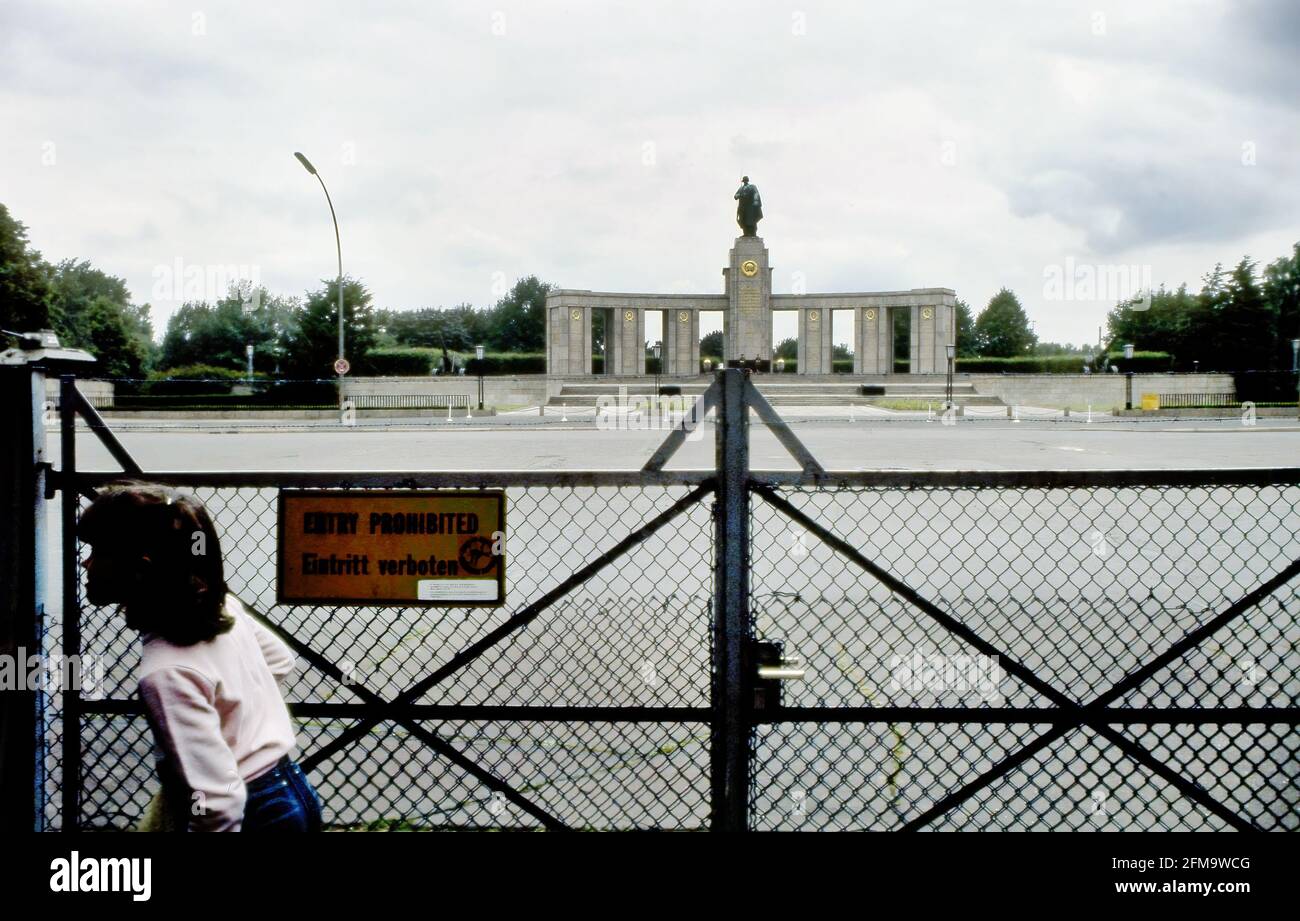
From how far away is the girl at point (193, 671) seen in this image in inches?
77.1

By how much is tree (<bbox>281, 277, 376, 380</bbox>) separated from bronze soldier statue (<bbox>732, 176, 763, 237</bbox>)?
71.4 feet

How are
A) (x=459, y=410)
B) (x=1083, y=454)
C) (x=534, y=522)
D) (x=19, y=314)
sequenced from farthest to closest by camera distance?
(x=19, y=314) < (x=459, y=410) < (x=1083, y=454) < (x=534, y=522)

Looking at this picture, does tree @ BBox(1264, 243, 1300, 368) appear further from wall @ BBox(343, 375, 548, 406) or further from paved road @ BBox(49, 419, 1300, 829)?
paved road @ BBox(49, 419, 1300, 829)

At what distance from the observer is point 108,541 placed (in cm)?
212

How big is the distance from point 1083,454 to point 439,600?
15381 millimetres

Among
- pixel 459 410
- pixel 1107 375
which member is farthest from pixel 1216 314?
pixel 459 410

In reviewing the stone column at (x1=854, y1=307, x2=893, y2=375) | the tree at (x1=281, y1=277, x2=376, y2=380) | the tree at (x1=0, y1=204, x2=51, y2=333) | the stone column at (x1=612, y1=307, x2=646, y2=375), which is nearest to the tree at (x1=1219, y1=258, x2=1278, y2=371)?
the stone column at (x1=854, y1=307, x2=893, y2=375)

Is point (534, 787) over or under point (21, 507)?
under

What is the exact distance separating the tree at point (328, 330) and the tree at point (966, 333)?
231 feet

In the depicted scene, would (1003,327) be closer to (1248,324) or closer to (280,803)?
(1248,324)

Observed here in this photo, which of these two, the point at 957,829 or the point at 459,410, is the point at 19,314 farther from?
the point at 957,829

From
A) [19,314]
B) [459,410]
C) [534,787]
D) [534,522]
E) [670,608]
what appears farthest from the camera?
[19,314]

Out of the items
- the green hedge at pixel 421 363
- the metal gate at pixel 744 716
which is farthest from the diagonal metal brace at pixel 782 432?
the green hedge at pixel 421 363

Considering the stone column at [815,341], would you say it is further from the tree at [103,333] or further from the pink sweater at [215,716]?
the pink sweater at [215,716]
